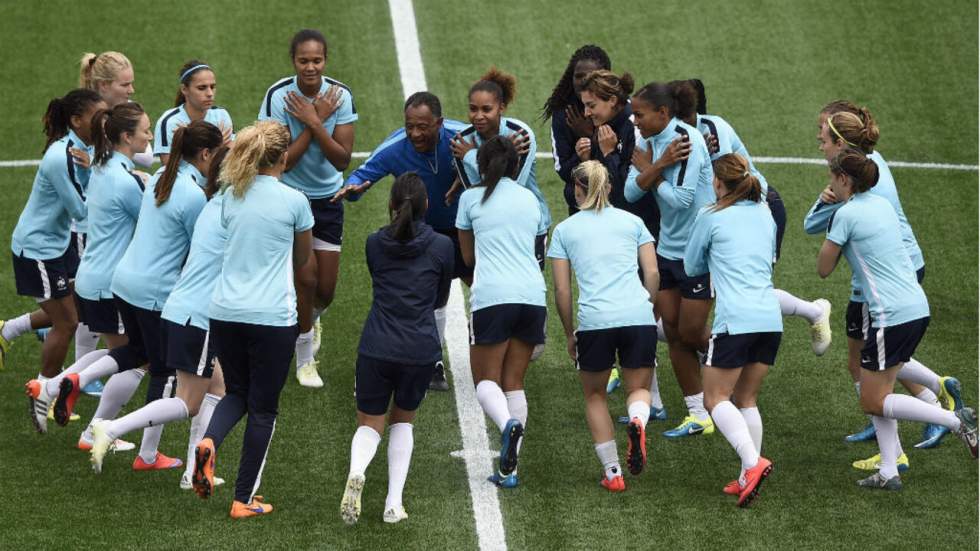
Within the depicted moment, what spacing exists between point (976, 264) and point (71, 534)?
7635 millimetres

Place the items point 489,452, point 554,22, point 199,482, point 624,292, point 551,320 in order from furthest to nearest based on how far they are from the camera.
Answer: point 554,22 → point 551,320 → point 489,452 → point 624,292 → point 199,482

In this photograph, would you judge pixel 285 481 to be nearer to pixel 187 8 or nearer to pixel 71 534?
pixel 71 534

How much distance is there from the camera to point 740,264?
8898mm

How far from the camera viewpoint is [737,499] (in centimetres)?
893

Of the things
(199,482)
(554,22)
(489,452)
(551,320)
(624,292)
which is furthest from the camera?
(554,22)

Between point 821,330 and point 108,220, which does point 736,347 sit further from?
point 108,220

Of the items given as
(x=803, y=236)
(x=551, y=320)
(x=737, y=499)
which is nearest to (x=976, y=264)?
(x=803, y=236)

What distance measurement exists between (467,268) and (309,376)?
4.42 feet

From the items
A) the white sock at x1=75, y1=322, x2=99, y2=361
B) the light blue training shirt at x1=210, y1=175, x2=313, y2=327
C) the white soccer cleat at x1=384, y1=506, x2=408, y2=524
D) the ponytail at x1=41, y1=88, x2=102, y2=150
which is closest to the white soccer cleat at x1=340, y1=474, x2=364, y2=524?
the white soccer cleat at x1=384, y1=506, x2=408, y2=524

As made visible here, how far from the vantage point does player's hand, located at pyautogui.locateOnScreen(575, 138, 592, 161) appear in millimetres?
9883

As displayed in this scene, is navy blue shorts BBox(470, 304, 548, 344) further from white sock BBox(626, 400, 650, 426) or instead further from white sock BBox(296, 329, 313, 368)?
white sock BBox(296, 329, 313, 368)

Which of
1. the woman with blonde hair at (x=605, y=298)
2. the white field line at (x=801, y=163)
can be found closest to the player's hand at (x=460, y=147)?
the woman with blonde hair at (x=605, y=298)

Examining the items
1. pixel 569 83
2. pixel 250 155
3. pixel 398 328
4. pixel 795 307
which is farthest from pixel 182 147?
pixel 795 307

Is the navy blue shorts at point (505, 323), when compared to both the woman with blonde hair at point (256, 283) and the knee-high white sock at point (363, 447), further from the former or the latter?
the woman with blonde hair at point (256, 283)
